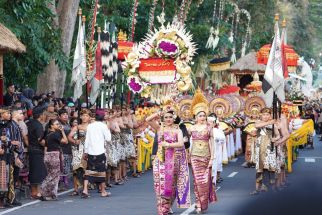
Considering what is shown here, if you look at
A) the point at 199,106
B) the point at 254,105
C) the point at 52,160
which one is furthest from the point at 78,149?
the point at 254,105

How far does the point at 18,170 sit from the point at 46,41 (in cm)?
855

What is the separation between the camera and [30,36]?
22812 mm

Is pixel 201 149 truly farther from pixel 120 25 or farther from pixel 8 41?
pixel 120 25

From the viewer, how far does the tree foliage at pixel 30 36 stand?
71.5 ft

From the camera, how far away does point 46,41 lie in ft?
80.5

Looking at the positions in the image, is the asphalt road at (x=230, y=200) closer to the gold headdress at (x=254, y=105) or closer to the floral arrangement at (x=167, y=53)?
the gold headdress at (x=254, y=105)

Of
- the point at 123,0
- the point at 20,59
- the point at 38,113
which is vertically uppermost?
the point at 123,0

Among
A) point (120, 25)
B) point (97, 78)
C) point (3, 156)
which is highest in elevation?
point (120, 25)

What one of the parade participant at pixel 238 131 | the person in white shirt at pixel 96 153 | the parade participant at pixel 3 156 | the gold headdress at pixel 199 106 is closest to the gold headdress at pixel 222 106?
the parade participant at pixel 238 131

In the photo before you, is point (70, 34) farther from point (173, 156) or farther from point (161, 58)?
point (173, 156)

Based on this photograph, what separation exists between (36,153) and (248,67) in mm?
33968

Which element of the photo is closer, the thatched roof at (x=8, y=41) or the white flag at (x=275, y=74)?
the white flag at (x=275, y=74)

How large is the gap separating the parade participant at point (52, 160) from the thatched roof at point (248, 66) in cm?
3327

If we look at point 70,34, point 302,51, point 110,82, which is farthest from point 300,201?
point 302,51
